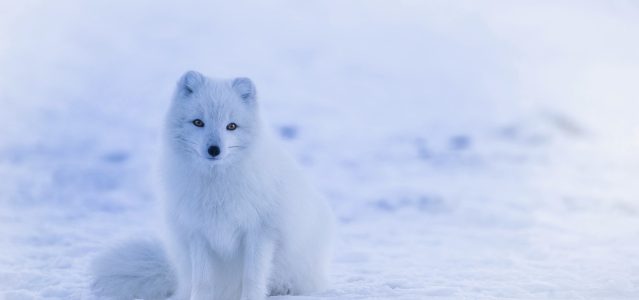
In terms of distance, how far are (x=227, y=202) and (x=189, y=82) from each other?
1.78ft

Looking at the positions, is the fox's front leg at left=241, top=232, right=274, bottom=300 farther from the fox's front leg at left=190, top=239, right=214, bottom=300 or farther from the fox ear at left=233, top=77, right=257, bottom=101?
the fox ear at left=233, top=77, right=257, bottom=101

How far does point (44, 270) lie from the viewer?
4047mm

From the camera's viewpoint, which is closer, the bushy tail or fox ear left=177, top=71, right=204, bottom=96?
fox ear left=177, top=71, right=204, bottom=96

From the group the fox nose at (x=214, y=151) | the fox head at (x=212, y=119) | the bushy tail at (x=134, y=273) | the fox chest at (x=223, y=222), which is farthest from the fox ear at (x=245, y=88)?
the bushy tail at (x=134, y=273)

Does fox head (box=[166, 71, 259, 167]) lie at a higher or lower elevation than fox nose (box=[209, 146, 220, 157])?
higher

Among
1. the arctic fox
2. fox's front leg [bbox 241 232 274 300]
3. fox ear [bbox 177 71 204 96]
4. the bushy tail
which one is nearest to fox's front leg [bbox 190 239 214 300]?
the arctic fox

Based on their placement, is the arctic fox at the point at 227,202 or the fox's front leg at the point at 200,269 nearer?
the arctic fox at the point at 227,202

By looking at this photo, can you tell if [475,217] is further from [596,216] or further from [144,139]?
[144,139]

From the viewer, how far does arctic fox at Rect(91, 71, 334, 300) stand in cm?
299

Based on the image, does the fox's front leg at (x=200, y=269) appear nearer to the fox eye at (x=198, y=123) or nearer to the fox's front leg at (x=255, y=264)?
the fox's front leg at (x=255, y=264)

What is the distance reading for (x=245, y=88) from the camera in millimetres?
3107

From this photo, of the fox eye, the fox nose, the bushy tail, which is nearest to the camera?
the fox nose

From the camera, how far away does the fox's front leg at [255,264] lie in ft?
10.2

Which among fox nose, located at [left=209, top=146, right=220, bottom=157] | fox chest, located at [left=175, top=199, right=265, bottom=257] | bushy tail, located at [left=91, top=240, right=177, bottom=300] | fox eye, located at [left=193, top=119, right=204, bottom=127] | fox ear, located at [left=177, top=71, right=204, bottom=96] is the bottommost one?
bushy tail, located at [left=91, top=240, right=177, bottom=300]
